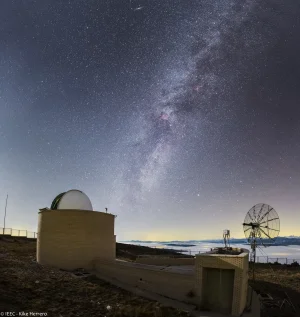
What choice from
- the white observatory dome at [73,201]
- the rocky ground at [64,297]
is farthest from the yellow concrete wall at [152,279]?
the white observatory dome at [73,201]

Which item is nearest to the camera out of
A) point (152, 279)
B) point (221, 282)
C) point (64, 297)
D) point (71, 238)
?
point (64, 297)

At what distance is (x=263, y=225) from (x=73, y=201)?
15013 mm

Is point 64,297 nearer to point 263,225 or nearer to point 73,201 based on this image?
point 73,201

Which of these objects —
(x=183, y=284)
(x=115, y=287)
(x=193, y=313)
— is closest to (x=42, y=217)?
(x=115, y=287)

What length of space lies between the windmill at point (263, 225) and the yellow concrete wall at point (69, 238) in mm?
11933

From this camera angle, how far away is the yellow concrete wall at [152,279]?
18078 millimetres

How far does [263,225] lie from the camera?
2694cm

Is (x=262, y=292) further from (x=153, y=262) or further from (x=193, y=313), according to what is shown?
(x=193, y=313)

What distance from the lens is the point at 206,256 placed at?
17.6m

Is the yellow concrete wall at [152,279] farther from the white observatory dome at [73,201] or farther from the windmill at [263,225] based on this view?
the windmill at [263,225]

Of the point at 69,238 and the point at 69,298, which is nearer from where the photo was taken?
the point at 69,298

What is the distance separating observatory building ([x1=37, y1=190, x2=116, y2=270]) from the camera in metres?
21.6

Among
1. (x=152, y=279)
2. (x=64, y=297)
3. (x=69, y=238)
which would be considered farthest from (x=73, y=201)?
(x=64, y=297)

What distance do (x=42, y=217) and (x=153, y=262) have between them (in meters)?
9.59
